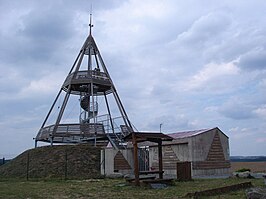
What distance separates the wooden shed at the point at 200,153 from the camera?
24516 millimetres

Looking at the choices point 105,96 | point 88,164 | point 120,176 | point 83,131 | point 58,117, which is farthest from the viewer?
point 105,96

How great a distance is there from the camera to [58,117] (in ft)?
107

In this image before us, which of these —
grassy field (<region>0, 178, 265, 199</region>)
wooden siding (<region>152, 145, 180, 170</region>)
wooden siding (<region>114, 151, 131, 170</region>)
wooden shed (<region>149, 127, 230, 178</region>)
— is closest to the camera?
grassy field (<region>0, 178, 265, 199</region>)

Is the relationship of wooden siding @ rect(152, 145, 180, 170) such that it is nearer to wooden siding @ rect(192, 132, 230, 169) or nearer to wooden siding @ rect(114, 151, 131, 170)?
wooden siding @ rect(192, 132, 230, 169)

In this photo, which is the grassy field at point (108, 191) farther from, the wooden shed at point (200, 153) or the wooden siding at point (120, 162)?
the wooden siding at point (120, 162)

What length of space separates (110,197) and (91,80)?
21.8 meters

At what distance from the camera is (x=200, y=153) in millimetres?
24750

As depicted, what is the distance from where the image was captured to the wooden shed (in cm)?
2452

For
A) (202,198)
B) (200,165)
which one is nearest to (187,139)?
(200,165)

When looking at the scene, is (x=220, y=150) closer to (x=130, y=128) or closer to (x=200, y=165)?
(x=200, y=165)

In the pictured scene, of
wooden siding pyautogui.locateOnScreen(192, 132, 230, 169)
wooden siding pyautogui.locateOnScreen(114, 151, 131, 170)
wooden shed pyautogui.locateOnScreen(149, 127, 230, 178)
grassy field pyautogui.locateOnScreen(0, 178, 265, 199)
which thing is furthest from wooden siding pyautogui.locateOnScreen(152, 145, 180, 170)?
grassy field pyautogui.locateOnScreen(0, 178, 265, 199)

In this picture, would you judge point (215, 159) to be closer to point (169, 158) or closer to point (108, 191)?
point (169, 158)

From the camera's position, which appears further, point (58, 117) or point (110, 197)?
point (58, 117)

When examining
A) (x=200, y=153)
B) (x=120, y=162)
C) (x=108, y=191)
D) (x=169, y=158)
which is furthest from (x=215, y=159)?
(x=108, y=191)
